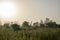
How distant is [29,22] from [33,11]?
18 cm

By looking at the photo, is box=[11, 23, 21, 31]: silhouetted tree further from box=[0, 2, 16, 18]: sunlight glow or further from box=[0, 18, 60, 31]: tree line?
box=[0, 2, 16, 18]: sunlight glow

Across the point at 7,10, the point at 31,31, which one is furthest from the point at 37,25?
the point at 7,10

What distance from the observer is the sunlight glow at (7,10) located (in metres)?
1.75

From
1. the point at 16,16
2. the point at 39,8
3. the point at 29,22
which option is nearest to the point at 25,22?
the point at 29,22

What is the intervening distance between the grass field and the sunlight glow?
0.85 feet

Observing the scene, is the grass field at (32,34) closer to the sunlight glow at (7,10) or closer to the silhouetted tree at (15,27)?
the silhouetted tree at (15,27)

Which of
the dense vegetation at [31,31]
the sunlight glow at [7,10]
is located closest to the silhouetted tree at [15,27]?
the dense vegetation at [31,31]

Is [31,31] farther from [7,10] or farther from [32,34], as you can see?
[7,10]

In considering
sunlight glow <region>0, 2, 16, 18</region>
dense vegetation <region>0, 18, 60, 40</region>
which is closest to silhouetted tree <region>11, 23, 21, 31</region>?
dense vegetation <region>0, 18, 60, 40</region>

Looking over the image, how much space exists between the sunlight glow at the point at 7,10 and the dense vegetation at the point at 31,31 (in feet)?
0.55

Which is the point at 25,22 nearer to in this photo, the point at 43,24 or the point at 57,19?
the point at 43,24

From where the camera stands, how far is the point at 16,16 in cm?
174

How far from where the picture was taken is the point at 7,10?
1771 mm

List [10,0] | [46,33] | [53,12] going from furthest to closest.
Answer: [10,0]
[53,12]
[46,33]
